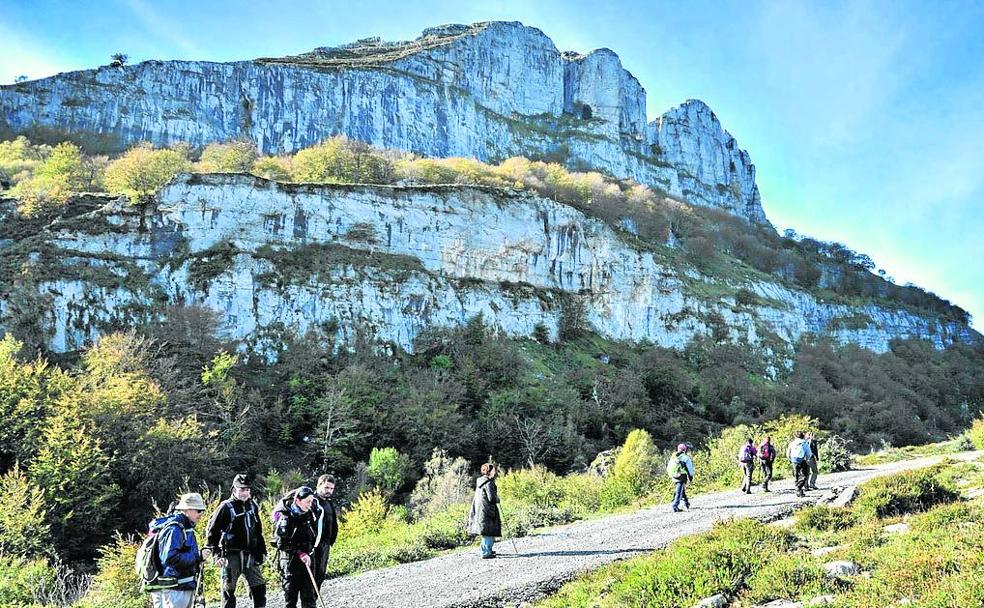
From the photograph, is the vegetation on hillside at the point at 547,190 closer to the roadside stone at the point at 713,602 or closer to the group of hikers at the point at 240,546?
the group of hikers at the point at 240,546

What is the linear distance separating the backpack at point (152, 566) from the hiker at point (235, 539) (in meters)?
1.05

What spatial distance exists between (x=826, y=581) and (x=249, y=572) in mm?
6087

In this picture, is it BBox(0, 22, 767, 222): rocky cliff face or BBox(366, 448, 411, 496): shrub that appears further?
BBox(0, 22, 767, 222): rocky cliff face

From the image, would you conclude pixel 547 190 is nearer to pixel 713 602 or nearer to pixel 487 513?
pixel 487 513

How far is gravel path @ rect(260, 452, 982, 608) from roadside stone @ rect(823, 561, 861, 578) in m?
3.17

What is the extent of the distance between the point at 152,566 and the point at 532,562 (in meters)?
5.49

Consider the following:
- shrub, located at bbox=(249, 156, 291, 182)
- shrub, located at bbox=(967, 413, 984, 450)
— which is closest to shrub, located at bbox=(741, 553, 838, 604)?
shrub, located at bbox=(967, 413, 984, 450)

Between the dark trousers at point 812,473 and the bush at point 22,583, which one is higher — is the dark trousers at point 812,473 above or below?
above

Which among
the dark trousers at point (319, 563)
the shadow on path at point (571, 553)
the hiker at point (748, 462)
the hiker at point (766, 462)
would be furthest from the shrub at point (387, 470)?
the dark trousers at point (319, 563)

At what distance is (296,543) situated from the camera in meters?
6.41

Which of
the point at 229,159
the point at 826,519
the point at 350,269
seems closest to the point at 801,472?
the point at 826,519

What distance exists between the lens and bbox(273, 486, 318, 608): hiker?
6.36 meters

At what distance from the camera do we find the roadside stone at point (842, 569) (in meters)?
5.79

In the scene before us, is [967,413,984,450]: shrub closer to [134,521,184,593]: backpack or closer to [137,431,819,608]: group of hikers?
[137,431,819,608]: group of hikers
